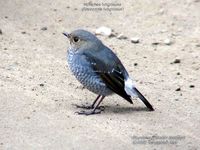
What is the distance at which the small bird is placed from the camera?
7176 millimetres

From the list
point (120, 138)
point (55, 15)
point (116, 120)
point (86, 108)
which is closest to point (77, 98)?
point (86, 108)

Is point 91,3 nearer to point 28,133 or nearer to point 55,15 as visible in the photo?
point 55,15

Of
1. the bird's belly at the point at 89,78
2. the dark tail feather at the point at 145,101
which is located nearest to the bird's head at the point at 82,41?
the bird's belly at the point at 89,78

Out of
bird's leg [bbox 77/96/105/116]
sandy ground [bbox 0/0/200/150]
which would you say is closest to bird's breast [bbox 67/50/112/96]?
bird's leg [bbox 77/96/105/116]

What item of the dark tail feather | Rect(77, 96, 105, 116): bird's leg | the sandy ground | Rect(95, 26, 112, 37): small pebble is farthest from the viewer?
Rect(95, 26, 112, 37): small pebble

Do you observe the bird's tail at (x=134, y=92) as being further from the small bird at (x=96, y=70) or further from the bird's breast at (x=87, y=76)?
the bird's breast at (x=87, y=76)

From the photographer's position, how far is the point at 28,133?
643 centimetres

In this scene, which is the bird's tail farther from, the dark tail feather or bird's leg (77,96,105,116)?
bird's leg (77,96,105,116)

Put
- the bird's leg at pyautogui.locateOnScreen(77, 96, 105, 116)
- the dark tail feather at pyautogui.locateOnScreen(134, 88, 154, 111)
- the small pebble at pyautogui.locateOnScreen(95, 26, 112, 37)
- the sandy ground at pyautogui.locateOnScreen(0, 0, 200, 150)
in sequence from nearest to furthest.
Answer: the sandy ground at pyautogui.locateOnScreen(0, 0, 200, 150) < the bird's leg at pyautogui.locateOnScreen(77, 96, 105, 116) < the dark tail feather at pyautogui.locateOnScreen(134, 88, 154, 111) < the small pebble at pyautogui.locateOnScreen(95, 26, 112, 37)

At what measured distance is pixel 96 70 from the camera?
720 cm

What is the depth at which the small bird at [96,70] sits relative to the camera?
23.5 ft

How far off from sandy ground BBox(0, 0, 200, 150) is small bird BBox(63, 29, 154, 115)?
0.21 meters

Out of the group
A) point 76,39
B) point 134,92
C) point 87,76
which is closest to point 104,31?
point 76,39

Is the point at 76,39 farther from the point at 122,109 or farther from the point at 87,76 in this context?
the point at 122,109
